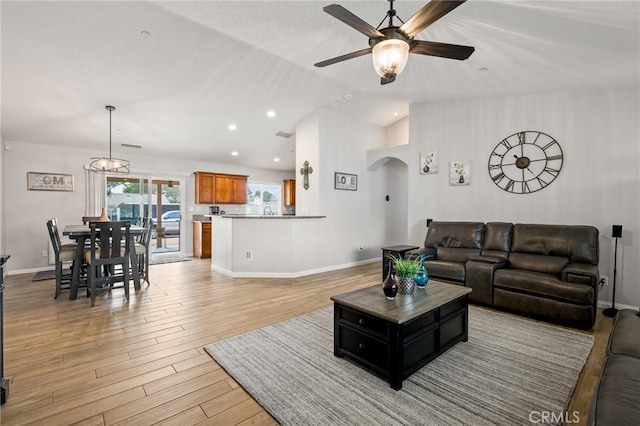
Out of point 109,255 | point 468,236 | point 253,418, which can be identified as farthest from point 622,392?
point 109,255

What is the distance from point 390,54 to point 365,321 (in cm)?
197

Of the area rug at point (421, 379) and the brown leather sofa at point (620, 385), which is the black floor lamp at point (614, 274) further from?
the brown leather sofa at point (620, 385)

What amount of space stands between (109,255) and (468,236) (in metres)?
5.07

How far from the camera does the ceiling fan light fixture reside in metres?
2.10

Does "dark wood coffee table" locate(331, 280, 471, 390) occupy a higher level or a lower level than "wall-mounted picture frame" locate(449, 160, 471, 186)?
lower

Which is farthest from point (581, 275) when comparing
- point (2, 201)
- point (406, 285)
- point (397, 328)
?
point (2, 201)

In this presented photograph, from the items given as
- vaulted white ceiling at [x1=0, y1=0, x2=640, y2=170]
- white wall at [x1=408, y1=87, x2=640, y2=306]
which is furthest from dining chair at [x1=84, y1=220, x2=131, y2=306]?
white wall at [x1=408, y1=87, x2=640, y2=306]

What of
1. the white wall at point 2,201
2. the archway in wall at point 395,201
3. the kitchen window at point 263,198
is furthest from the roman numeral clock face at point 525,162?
the white wall at point 2,201

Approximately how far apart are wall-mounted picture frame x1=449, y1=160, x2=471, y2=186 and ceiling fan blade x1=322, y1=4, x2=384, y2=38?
3.45 metres

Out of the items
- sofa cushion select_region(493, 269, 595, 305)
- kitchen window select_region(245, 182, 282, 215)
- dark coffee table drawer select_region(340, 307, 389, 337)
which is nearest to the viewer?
dark coffee table drawer select_region(340, 307, 389, 337)

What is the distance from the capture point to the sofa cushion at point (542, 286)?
295 cm

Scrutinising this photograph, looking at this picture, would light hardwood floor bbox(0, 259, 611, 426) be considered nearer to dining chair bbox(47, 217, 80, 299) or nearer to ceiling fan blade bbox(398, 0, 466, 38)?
dining chair bbox(47, 217, 80, 299)

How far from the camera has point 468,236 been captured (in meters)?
4.42

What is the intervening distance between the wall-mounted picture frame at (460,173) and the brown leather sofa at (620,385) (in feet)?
10.9
